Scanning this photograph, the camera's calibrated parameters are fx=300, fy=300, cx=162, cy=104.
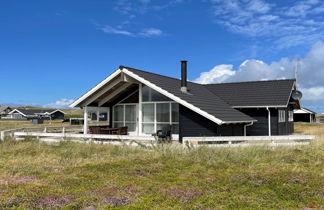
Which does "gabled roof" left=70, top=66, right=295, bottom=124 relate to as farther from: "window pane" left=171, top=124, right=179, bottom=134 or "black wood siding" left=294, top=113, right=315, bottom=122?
"black wood siding" left=294, top=113, right=315, bottom=122

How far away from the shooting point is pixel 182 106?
15.8 meters

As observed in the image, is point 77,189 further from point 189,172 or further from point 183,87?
point 183,87

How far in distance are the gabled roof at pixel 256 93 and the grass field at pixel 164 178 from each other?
7.59 m

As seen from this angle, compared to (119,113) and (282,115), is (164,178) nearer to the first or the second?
(119,113)

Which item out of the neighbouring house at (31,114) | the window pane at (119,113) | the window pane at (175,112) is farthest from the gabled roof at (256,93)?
the neighbouring house at (31,114)

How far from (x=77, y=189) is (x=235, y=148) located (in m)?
7.25

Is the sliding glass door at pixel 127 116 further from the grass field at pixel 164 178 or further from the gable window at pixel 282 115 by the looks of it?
the gable window at pixel 282 115

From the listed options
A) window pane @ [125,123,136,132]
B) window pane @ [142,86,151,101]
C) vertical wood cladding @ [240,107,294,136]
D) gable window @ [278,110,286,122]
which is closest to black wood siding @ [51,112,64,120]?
window pane @ [125,123,136,132]

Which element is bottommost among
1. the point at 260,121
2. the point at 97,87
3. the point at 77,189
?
the point at 77,189

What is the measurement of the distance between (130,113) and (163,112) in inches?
123

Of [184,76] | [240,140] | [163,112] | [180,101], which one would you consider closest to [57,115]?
[184,76]

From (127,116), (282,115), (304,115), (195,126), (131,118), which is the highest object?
(304,115)

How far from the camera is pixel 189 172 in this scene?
352 inches

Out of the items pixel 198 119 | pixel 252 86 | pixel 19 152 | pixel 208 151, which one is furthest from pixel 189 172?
pixel 252 86
